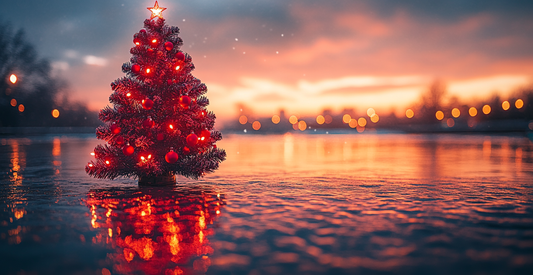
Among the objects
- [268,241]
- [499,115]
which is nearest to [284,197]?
[268,241]

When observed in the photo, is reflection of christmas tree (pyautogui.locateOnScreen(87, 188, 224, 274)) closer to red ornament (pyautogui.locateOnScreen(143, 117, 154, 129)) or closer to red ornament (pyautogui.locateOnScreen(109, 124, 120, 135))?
red ornament (pyautogui.locateOnScreen(109, 124, 120, 135))

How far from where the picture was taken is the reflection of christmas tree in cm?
456

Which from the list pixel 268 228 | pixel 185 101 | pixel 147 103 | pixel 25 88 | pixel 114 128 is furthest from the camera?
pixel 25 88

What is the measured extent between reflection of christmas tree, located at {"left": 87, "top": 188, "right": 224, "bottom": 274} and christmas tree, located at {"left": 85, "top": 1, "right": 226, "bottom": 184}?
2.89 feet

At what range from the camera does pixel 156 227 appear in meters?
6.14

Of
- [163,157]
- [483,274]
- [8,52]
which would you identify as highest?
[8,52]

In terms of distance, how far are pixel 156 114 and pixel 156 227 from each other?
4.54 meters

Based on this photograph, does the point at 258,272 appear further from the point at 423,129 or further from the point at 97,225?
the point at 423,129

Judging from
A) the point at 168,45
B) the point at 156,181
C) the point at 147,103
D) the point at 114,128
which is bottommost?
the point at 156,181

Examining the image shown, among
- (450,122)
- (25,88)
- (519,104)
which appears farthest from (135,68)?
(450,122)

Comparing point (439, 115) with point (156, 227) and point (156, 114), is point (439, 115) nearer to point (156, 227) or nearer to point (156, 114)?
point (156, 114)

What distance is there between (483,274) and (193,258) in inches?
130

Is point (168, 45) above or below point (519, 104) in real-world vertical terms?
below

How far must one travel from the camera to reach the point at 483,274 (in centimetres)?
417
